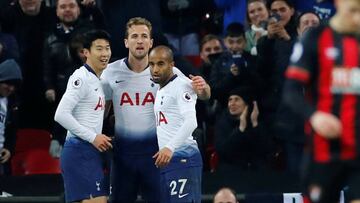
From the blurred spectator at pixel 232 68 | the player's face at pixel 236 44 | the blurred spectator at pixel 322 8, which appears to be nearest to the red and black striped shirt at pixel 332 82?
the blurred spectator at pixel 232 68

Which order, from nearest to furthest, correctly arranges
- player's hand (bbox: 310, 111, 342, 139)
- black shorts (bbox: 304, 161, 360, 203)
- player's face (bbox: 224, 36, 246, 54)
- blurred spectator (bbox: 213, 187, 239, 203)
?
player's hand (bbox: 310, 111, 342, 139)
black shorts (bbox: 304, 161, 360, 203)
blurred spectator (bbox: 213, 187, 239, 203)
player's face (bbox: 224, 36, 246, 54)

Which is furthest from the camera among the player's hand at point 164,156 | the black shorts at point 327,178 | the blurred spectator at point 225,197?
the blurred spectator at point 225,197

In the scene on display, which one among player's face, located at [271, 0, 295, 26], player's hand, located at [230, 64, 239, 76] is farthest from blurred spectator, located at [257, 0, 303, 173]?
player's hand, located at [230, 64, 239, 76]

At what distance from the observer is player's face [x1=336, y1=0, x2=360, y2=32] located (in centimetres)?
806

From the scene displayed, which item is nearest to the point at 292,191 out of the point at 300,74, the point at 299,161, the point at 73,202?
the point at 299,161

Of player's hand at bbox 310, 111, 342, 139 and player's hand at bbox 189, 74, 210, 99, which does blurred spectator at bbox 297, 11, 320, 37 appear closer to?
player's hand at bbox 189, 74, 210, 99

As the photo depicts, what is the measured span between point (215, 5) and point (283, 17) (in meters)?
1.34

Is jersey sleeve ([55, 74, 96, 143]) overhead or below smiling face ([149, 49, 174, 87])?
below

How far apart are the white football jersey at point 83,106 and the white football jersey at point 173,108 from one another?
1.86 ft

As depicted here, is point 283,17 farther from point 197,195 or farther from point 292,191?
point 197,195

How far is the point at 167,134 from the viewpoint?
11.8 meters

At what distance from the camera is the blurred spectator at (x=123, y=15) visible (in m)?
14.1

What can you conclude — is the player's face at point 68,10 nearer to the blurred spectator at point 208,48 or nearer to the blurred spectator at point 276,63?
the blurred spectator at point 208,48

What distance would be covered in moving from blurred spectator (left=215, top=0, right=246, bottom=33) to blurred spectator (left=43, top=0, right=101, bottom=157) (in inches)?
73.5
